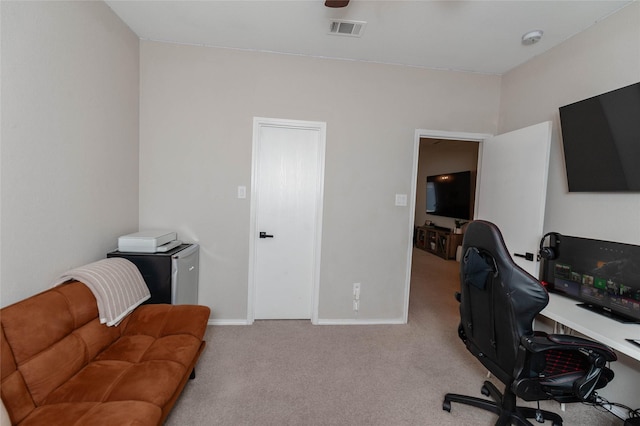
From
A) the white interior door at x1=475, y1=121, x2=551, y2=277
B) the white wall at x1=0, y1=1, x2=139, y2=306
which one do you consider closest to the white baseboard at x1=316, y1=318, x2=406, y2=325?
the white interior door at x1=475, y1=121, x2=551, y2=277

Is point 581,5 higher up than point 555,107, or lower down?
higher up

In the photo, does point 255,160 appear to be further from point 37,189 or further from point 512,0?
point 512,0

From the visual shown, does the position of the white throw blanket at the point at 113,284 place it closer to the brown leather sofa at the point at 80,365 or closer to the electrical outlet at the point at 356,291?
the brown leather sofa at the point at 80,365

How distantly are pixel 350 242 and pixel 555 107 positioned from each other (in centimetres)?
214

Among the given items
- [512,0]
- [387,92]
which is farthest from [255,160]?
[512,0]

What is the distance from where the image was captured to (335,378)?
2.05 metres

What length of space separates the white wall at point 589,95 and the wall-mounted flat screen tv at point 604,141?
0.12 m

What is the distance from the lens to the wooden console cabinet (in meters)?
6.06

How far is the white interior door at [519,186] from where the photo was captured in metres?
2.24

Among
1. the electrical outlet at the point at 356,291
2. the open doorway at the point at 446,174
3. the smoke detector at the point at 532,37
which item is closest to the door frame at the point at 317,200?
the electrical outlet at the point at 356,291

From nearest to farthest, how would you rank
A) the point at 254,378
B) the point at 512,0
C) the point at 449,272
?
the point at 512,0 → the point at 254,378 → the point at 449,272

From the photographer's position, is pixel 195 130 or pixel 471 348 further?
pixel 195 130

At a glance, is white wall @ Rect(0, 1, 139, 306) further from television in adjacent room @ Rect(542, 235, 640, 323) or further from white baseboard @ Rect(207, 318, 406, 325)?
television in adjacent room @ Rect(542, 235, 640, 323)

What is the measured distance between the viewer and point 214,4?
204 centimetres
